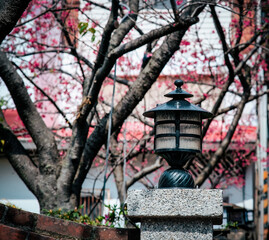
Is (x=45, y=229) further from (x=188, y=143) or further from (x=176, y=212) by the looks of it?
(x=188, y=143)

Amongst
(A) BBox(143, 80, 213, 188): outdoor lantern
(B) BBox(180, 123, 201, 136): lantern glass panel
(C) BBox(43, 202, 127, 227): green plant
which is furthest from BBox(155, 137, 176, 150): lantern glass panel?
(C) BBox(43, 202, 127, 227): green plant

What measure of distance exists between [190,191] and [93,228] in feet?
3.31

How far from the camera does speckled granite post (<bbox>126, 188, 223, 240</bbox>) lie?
12.4 feet

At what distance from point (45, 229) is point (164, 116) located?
4.89ft

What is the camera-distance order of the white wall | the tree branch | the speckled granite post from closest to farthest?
the speckled granite post → the tree branch → the white wall

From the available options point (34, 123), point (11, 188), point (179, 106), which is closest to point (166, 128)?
point (179, 106)

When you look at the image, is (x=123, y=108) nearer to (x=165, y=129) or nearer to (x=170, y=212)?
(x=165, y=129)

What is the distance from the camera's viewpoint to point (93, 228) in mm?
4230

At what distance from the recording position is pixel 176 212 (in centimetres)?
379

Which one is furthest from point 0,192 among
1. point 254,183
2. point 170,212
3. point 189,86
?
point 170,212

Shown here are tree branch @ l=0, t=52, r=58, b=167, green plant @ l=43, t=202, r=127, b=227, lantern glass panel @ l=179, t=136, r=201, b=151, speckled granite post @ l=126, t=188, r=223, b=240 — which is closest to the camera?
speckled granite post @ l=126, t=188, r=223, b=240

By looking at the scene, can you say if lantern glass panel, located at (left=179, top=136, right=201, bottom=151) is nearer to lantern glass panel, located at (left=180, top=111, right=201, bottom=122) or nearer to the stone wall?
lantern glass panel, located at (left=180, top=111, right=201, bottom=122)

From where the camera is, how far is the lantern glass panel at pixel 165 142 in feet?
14.1

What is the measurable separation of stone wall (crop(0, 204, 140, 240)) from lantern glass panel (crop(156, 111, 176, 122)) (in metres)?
1.08
